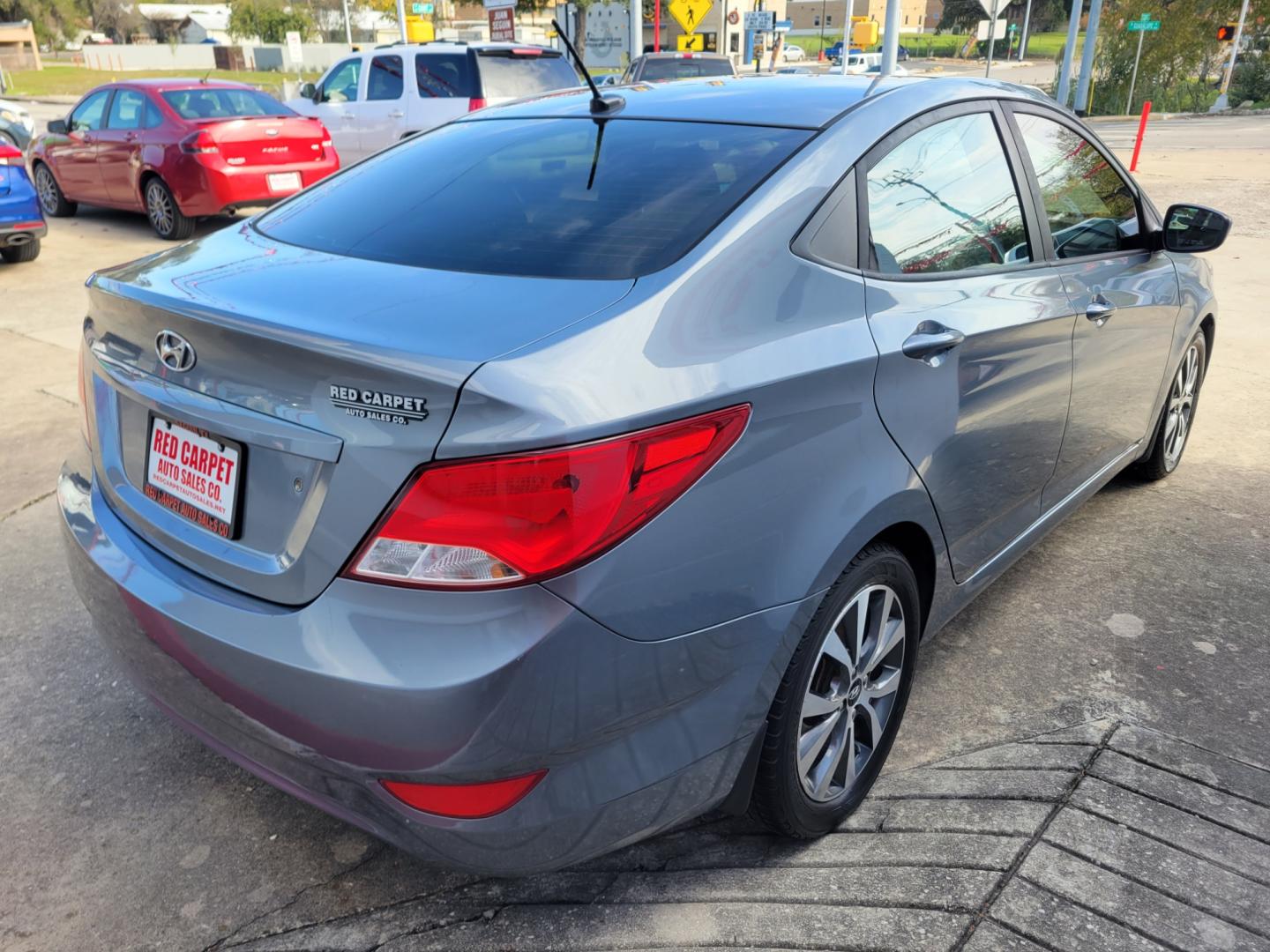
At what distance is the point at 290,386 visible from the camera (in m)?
1.81

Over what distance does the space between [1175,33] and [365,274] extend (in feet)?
130

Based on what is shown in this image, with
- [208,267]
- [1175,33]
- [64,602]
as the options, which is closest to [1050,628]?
[208,267]

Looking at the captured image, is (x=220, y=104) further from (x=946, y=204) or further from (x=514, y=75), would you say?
(x=946, y=204)

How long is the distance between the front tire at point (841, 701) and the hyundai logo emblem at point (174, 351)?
1.31 m

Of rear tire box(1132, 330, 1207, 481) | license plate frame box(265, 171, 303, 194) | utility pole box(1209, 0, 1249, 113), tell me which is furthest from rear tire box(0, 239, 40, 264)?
utility pole box(1209, 0, 1249, 113)

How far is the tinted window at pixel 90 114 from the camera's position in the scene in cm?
1111

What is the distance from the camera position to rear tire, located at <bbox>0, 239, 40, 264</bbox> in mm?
9648

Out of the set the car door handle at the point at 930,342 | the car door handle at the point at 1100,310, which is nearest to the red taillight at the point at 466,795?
the car door handle at the point at 930,342

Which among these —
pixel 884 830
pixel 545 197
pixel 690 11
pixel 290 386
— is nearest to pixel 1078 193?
pixel 545 197

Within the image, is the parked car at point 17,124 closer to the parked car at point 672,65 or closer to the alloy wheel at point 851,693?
the parked car at point 672,65

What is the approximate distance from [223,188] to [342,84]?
4.30m

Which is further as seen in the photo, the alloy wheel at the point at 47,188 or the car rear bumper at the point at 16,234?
the alloy wheel at the point at 47,188

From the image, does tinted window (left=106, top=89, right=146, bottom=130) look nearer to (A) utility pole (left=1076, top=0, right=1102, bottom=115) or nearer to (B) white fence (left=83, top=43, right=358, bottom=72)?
(A) utility pole (left=1076, top=0, right=1102, bottom=115)

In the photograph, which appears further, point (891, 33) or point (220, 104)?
point (891, 33)
